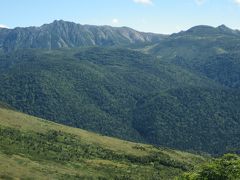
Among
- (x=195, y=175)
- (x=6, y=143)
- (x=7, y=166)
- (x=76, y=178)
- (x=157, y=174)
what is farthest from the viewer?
(x=157, y=174)

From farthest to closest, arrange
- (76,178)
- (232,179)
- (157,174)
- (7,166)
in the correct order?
(157,174)
(76,178)
(7,166)
(232,179)

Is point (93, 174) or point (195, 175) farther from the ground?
point (195, 175)

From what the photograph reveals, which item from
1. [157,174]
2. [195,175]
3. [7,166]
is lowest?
[157,174]

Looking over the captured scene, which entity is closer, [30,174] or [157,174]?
[30,174]

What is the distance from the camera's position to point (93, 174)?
17562cm

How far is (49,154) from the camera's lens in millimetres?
194000

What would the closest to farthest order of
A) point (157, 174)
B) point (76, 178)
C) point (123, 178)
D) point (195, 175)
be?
point (195, 175), point (76, 178), point (123, 178), point (157, 174)

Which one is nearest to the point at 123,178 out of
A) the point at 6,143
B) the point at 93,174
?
the point at 93,174

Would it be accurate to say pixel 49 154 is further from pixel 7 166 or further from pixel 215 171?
pixel 215 171

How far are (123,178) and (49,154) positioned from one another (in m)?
36.4

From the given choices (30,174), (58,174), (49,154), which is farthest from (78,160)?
(30,174)

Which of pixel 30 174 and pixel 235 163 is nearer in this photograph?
pixel 235 163

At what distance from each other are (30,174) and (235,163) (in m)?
83.3

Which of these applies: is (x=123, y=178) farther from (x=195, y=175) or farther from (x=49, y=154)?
(x=195, y=175)
